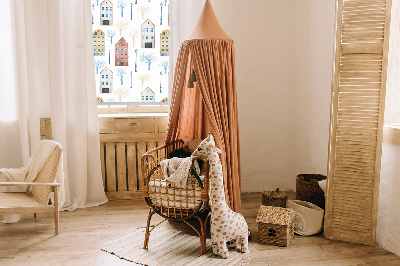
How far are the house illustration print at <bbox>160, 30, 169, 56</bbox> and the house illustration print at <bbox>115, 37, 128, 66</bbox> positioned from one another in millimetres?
395

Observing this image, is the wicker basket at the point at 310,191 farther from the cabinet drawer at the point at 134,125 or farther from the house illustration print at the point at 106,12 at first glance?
the house illustration print at the point at 106,12

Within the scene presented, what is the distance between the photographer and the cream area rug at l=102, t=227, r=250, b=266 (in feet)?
8.36

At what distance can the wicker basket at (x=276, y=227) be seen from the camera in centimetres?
280

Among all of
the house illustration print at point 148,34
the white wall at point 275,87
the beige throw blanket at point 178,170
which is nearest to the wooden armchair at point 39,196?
the beige throw blanket at point 178,170

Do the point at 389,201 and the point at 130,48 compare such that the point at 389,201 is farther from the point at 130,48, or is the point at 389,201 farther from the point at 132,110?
the point at 130,48

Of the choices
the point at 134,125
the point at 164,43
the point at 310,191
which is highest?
the point at 164,43

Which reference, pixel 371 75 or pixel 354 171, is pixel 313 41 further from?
pixel 354 171

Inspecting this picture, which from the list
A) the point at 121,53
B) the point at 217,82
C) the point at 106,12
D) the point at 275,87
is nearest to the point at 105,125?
the point at 121,53

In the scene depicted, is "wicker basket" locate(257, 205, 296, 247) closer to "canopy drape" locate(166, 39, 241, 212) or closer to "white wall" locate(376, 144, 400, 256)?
"canopy drape" locate(166, 39, 241, 212)

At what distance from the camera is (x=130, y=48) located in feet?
13.3

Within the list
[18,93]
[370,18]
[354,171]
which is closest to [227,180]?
[354,171]

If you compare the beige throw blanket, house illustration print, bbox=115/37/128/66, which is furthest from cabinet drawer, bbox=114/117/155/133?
the beige throw blanket

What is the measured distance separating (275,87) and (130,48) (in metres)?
1.68

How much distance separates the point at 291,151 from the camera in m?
4.24
